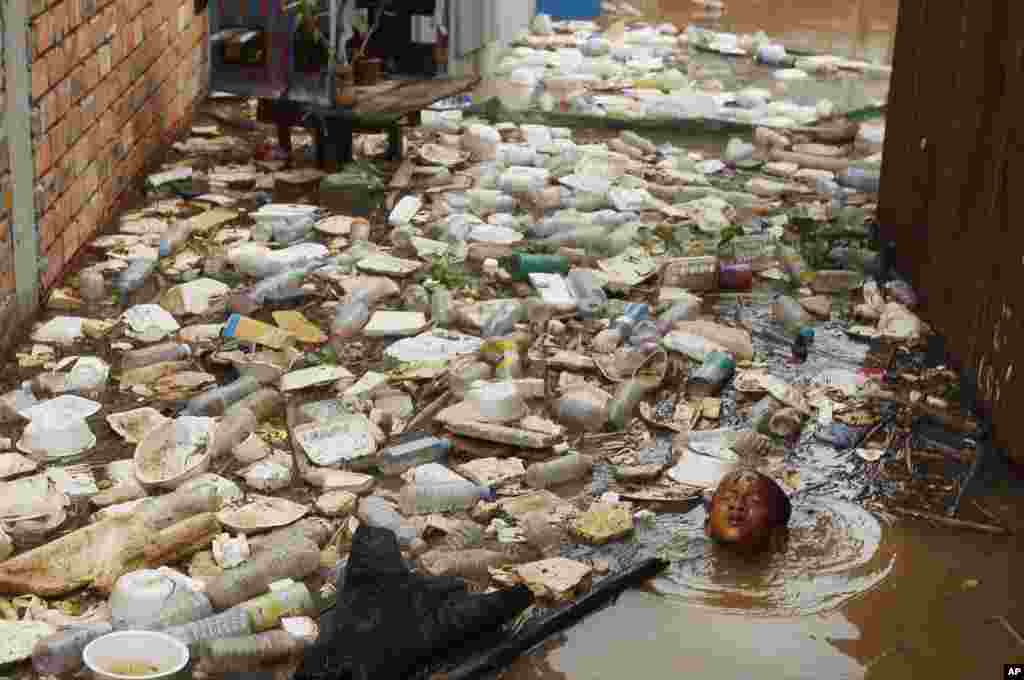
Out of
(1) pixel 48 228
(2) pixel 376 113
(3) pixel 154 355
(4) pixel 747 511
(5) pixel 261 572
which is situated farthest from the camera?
(2) pixel 376 113

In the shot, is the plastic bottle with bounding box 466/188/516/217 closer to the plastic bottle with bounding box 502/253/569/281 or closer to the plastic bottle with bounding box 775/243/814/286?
the plastic bottle with bounding box 502/253/569/281

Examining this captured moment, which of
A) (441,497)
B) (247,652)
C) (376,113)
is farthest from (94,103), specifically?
(247,652)

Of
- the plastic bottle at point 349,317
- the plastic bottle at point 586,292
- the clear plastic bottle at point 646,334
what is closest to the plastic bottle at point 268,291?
the plastic bottle at point 349,317

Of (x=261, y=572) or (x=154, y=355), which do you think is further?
(x=154, y=355)

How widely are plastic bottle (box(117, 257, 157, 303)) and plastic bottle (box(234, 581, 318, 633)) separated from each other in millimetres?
2565

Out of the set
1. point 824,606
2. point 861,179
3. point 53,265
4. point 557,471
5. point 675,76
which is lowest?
point 824,606

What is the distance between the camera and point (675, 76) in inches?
410

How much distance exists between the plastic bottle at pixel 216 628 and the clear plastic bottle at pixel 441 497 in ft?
2.61

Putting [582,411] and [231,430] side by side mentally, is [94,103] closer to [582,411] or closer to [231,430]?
[231,430]

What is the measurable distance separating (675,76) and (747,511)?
21.3 ft

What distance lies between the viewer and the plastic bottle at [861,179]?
8.07 m

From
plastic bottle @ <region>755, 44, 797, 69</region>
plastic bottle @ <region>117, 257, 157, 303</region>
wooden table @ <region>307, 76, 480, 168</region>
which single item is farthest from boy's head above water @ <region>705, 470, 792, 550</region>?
plastic bottle @ <region>755, 44, 797, 69</region>

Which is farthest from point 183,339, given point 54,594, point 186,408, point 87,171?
point 54,594

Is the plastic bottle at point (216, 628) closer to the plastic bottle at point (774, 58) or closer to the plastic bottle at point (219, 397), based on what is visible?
the plastic bottle at point (219, 397)
